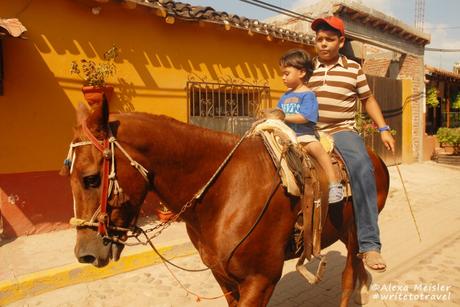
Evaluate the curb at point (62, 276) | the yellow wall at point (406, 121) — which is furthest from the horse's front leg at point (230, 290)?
the yellow wall at point (406, 121)

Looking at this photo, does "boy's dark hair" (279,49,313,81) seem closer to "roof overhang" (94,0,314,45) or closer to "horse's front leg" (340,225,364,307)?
"horse's front leg" (340,225,364,307)

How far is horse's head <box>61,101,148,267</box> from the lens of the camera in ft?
5.81

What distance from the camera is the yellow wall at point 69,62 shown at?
496 centimetres

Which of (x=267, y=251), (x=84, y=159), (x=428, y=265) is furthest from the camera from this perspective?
(x=428, y=265)

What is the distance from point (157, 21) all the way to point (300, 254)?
16.7ft

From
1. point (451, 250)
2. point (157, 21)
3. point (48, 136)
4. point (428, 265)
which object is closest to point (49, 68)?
point (48, 136)

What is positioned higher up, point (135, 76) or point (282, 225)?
point (135, 76)

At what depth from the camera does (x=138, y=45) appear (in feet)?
20.0

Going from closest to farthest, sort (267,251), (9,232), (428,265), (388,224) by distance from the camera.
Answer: (267,251)
(428,265)
(9,232)
(388,224)

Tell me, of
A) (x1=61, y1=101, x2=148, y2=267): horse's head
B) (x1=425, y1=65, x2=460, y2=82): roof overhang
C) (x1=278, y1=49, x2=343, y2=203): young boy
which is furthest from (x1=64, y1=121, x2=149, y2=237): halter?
(x1=425, y1=65, x2=460, y2=82): roof overhang

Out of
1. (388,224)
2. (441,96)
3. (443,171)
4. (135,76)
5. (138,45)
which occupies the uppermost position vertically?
(138,45)

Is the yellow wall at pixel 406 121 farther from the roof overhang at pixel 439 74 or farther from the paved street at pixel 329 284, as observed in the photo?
the paved street at pixel 329 284

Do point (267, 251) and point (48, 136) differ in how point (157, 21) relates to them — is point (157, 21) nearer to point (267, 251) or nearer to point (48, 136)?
point (48, 136)

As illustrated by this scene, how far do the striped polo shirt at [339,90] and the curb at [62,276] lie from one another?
2912 millimetres
